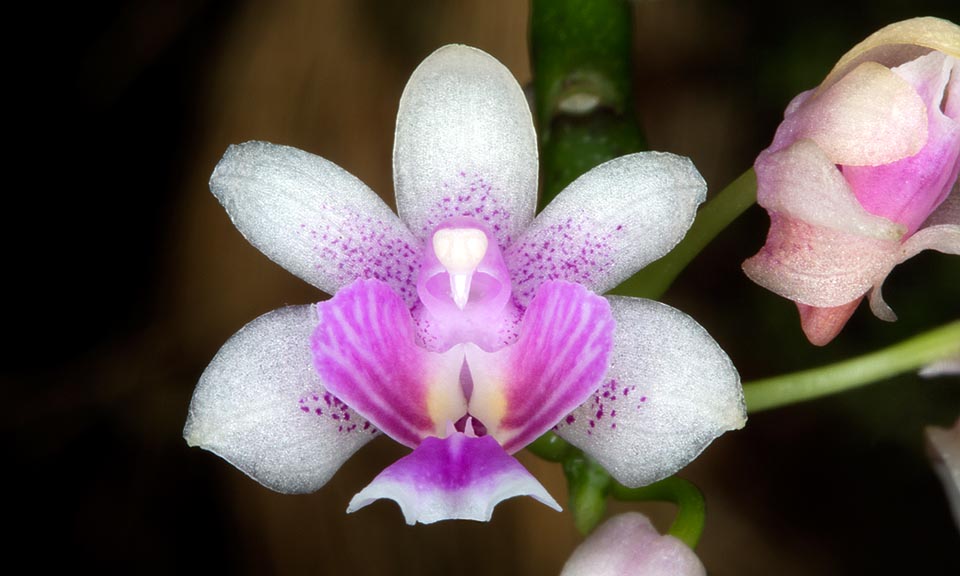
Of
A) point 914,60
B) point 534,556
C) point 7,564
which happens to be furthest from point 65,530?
point 914,60

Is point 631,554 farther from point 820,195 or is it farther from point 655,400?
point 820,195

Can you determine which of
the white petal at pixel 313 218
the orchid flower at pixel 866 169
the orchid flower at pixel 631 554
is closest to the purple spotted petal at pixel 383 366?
the white petal at pixel 313 218

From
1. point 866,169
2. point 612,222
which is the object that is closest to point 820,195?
point 866,169

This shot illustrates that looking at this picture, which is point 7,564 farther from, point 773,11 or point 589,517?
point 773,11

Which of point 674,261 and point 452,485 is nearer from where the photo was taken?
point 452,485

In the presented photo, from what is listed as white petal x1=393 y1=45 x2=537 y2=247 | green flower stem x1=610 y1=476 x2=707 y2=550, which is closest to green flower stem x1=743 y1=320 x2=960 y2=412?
green flower stem x1=610 y1=476 x2=707 y2=550

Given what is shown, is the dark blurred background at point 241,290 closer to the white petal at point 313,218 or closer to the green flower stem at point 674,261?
the green flower stem at point 674,261
